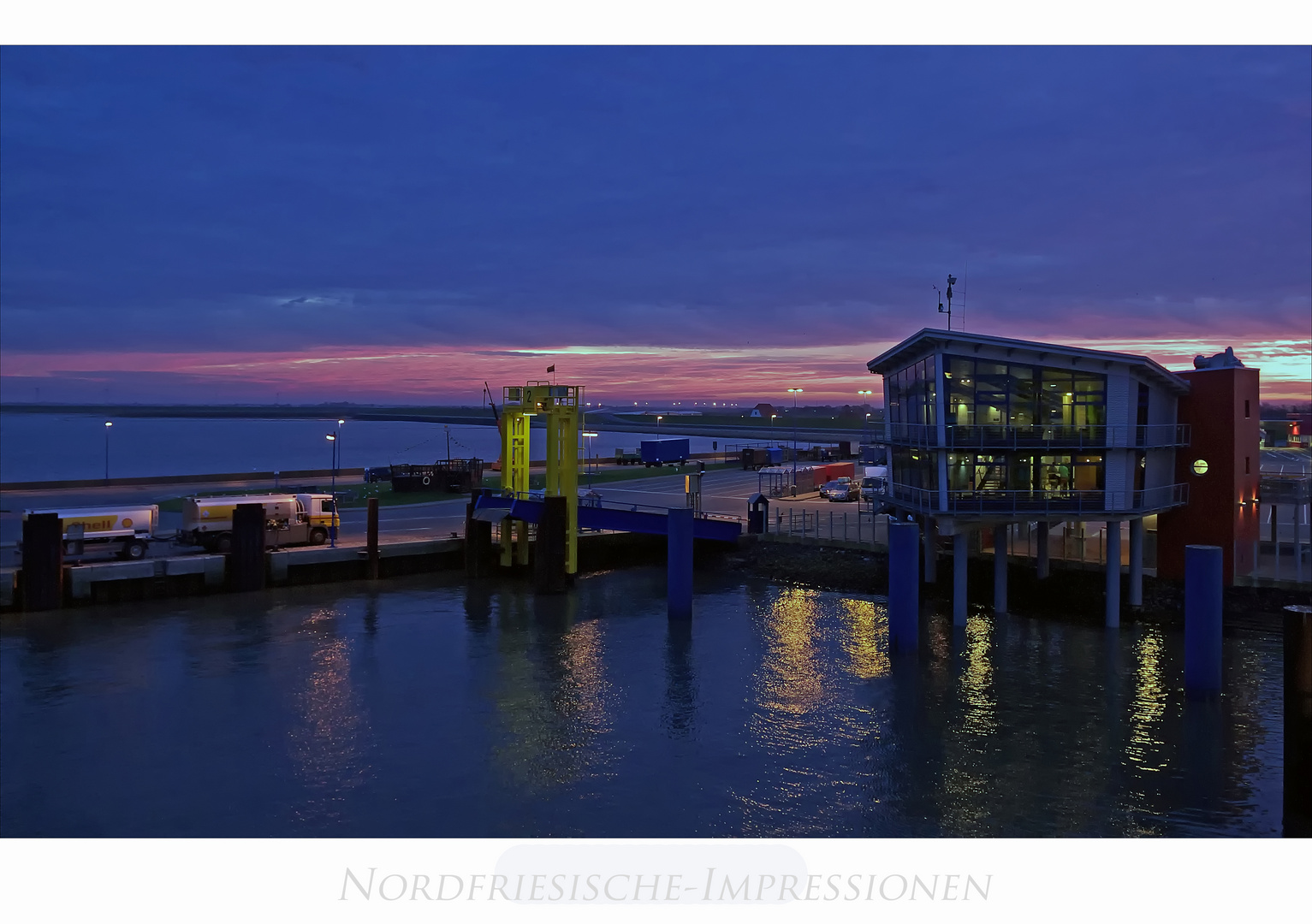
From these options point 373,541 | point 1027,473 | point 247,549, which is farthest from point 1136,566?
point 247,549

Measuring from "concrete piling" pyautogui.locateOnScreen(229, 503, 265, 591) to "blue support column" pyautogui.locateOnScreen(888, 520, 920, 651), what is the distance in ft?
84.0

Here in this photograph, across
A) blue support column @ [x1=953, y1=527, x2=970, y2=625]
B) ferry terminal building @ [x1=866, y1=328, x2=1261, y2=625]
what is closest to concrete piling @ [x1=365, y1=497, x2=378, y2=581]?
ferry terminal building @ [x1=866, y1=328, x2=1261, y2=625]

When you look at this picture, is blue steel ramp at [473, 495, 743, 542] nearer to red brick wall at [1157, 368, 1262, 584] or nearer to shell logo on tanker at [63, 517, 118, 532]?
shell logo on tanker at [63, 517, 118, 532]

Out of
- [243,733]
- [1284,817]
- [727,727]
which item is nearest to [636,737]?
[727,727]

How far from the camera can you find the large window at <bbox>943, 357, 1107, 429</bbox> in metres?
32.5

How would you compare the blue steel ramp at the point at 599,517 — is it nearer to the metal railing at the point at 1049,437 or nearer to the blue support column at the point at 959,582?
the blue support column at the point at 959,582

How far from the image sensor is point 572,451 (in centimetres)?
4103

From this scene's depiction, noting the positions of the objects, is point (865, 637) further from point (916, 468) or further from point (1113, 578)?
point (1113, 578)

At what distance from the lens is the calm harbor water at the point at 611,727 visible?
18.2m

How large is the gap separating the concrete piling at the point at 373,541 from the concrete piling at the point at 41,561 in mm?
11414

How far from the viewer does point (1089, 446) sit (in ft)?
106

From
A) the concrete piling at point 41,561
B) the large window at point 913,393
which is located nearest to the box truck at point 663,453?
the large window at point 913,393

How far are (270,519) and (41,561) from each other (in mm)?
10043

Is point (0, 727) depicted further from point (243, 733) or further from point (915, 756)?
point (915, 756)
